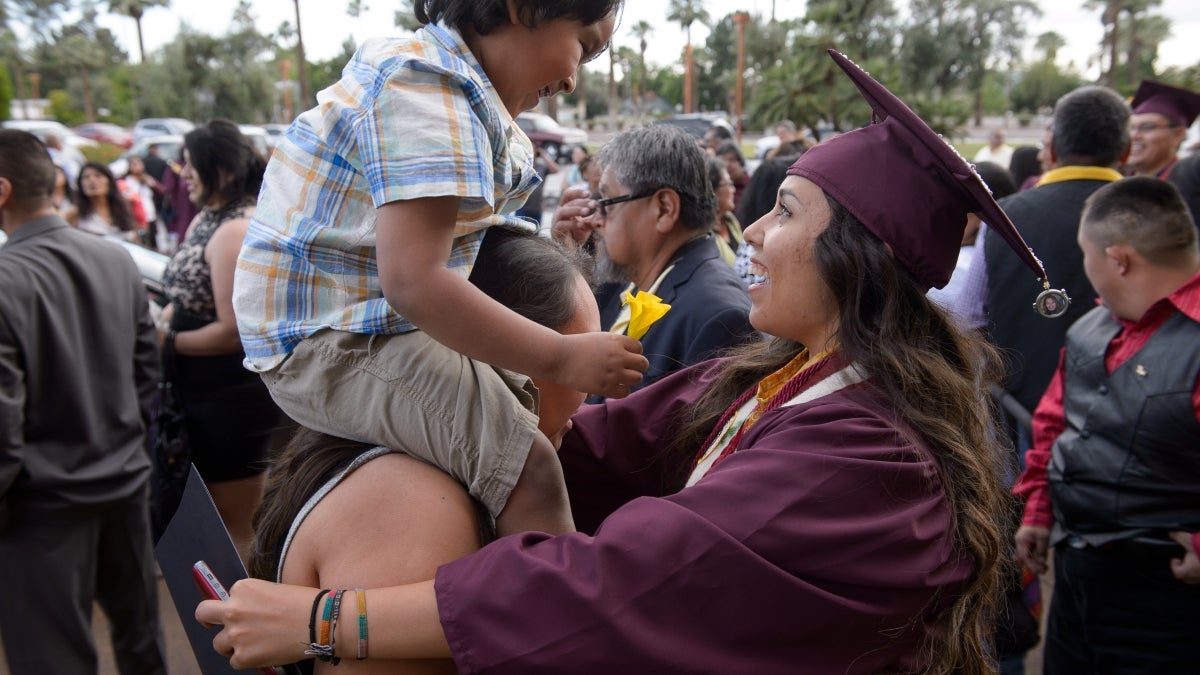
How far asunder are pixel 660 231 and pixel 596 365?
212 centimetres

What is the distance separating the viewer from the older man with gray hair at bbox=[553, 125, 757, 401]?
3.18m

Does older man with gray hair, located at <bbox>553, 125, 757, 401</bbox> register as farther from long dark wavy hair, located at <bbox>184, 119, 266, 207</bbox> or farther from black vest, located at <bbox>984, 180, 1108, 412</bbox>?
long dark wavy hair, located at <bbox>184, 119, 266, 207</bbox>

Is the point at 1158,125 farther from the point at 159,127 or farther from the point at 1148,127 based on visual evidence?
the point at 159,127

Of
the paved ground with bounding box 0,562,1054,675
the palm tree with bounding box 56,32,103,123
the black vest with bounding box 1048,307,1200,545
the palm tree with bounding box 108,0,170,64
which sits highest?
the palm tree with bounding box 108,0,170,64

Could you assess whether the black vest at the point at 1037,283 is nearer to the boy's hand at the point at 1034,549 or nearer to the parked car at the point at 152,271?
the boy's hand at the point at 1034,549

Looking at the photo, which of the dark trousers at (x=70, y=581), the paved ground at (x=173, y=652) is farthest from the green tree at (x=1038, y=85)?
the dark trousers at (x=70, y=581)

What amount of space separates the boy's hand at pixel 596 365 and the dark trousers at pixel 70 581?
2.50 metres

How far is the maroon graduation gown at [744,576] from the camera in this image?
122 cm

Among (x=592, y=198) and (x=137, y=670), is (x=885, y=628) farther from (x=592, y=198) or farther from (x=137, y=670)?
(x=137, y=670)

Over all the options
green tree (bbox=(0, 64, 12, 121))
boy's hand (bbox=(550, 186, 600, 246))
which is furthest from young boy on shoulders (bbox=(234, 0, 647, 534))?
green tree (bbox=(0, 64, 12, 121))

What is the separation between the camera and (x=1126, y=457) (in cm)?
258

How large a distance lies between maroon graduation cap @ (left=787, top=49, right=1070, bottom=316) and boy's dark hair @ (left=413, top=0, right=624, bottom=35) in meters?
0.47

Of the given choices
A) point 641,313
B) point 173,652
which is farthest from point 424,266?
point 173,652

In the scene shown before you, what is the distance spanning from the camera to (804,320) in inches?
64.5
